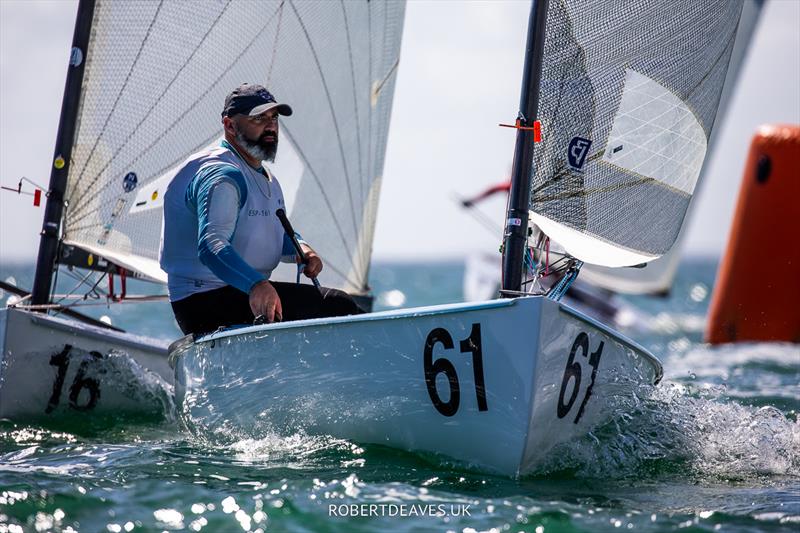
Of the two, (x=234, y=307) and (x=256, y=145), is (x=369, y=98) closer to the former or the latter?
(x=256, y=145)

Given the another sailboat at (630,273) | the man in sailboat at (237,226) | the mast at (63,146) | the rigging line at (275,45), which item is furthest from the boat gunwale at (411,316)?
the rigging line at (275,45)

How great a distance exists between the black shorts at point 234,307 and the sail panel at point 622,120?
100cm

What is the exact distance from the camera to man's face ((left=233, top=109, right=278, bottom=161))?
394 cm

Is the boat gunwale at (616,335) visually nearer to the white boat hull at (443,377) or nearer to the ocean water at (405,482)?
the white boat hull at (443,377)

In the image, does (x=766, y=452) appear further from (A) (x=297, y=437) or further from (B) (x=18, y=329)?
(B) (x=18, y=329)

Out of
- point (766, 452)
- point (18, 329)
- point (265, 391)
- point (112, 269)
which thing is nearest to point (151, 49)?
point (112, 269)

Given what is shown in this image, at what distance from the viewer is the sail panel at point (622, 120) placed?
11.8ft

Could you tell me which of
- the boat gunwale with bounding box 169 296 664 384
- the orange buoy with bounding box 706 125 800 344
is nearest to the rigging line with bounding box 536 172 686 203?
the boat gunwale with bounding box 169 296 664 384

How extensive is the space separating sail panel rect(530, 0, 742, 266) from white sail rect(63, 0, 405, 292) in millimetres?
2177

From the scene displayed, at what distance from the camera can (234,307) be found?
3922 millimetres

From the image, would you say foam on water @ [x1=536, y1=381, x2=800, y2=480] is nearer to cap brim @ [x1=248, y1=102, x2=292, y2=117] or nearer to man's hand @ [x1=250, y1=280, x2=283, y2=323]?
man's hand @ [x1=250, y1=280, x2=283, y2=323]

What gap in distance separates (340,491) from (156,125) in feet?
8.61

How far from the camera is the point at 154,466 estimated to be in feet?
11.5

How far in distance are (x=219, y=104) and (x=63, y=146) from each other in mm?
805
